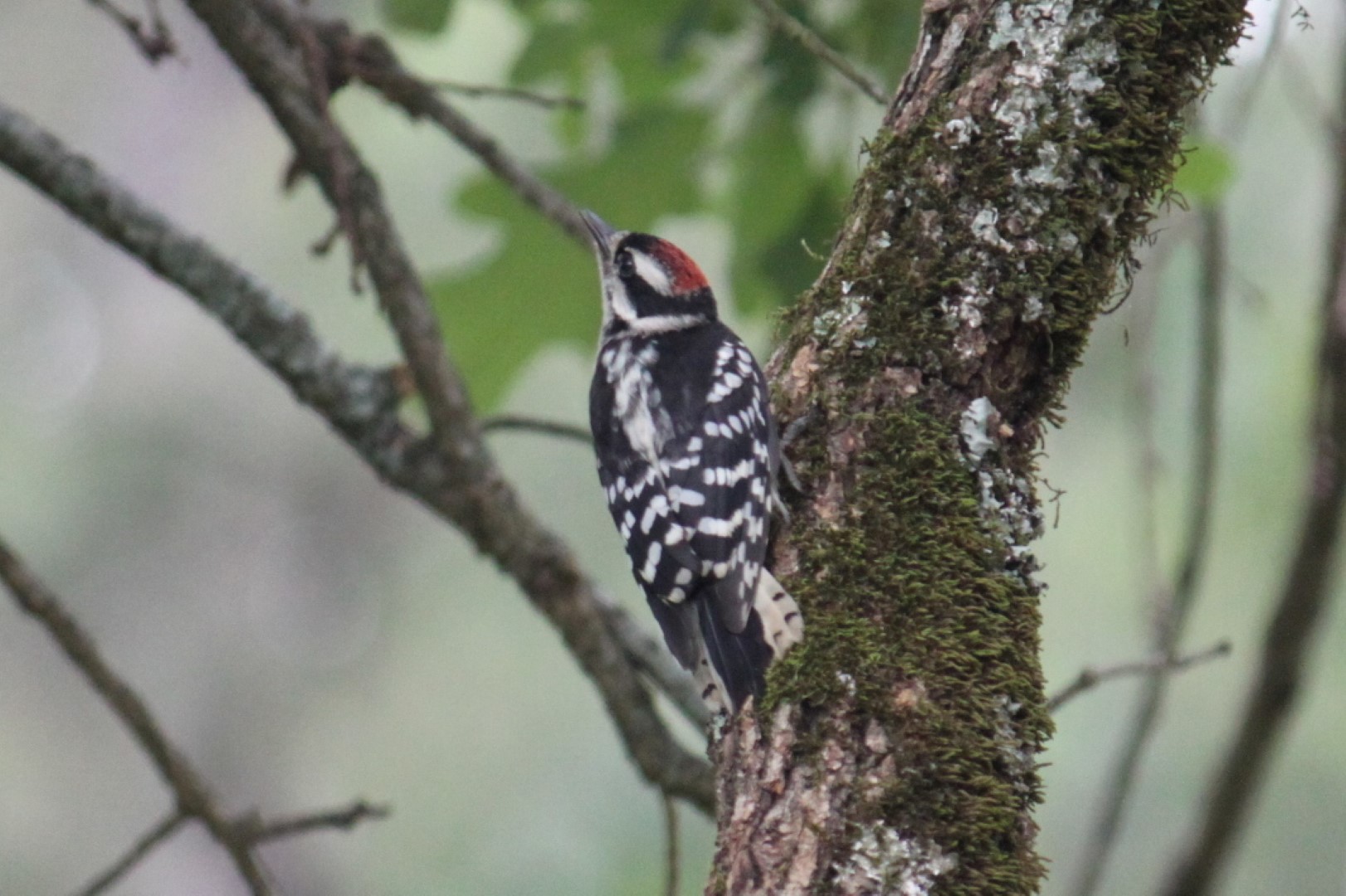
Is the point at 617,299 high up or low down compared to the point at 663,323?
up

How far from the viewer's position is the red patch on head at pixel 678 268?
4297 mm

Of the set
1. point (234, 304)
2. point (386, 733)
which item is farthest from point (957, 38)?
point (386, 733)

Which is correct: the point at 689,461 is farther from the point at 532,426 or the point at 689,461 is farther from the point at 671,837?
the point at 671,837

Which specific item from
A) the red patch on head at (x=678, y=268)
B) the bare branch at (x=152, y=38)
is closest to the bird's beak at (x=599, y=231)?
the red patch on head at (x=678, y=268)

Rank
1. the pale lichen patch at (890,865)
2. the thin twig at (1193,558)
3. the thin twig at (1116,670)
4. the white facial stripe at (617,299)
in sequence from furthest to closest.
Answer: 1. the white facial stripe at (617,299)
2. the thin twig at (1193,558)
3. the thin twig at (1116,670)
4. the pale lichen patch at (890,865)

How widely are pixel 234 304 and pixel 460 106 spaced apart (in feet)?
33.6

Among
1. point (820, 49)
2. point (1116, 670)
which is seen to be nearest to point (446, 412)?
point (820, 49)

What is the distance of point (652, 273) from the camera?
14.2 feet

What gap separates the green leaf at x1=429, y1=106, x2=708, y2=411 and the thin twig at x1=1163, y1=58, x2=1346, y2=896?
180 centimetres

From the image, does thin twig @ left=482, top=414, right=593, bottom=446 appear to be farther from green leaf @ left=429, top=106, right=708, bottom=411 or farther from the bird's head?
the bird's head

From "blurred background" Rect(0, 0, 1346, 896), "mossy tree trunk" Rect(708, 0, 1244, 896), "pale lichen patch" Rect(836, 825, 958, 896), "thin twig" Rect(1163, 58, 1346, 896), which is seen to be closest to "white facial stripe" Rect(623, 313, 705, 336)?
"mossy tree trunk" Rect(708, 0, 1244, 896)

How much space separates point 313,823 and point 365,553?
13.5 metres

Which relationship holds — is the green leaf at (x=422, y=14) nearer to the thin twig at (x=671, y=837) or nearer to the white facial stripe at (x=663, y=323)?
the white facial stripe at (x=663, y=323)

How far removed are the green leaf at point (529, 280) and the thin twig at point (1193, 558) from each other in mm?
1523
